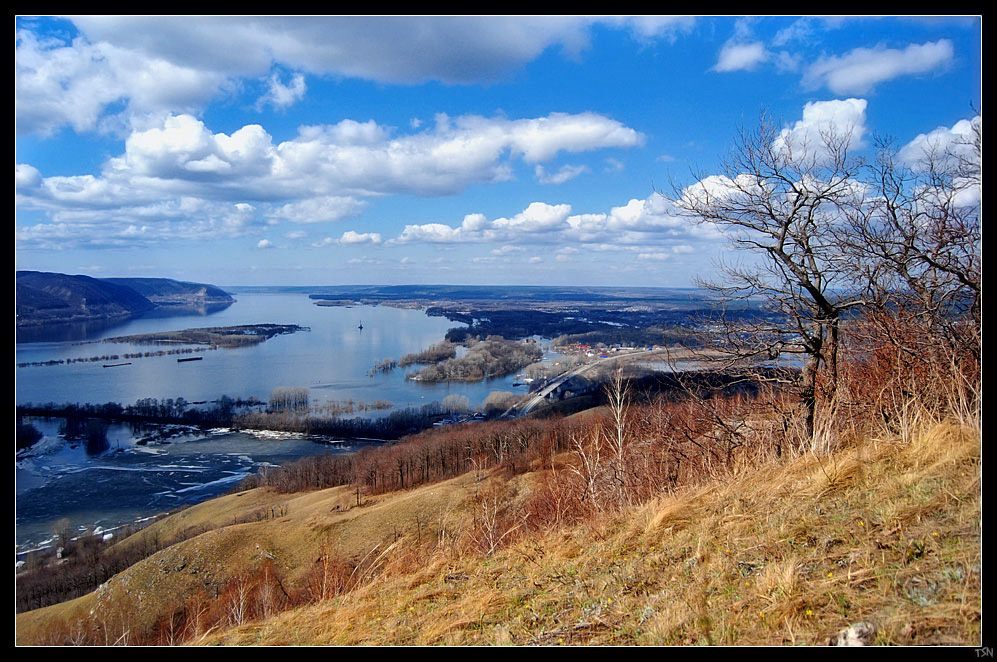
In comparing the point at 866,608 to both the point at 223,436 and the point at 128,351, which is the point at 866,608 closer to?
the point at 128,351

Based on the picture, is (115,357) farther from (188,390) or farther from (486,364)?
(486,364)

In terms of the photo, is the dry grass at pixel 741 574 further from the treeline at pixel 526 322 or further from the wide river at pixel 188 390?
the treeline at pixel 526 322

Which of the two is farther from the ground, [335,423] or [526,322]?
[526,322]

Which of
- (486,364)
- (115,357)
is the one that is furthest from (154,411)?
(486,364)

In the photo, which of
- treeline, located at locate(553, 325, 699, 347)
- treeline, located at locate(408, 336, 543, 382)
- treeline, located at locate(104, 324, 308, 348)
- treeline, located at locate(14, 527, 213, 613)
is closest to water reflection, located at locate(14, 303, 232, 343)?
treeline, located at locate(104, 324, 308, 348)

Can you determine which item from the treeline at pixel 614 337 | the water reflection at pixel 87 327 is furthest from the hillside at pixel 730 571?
the treeline at pixel 614 337

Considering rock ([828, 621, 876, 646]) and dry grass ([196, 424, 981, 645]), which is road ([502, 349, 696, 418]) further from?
rock ([828, 621, 876, 646])
